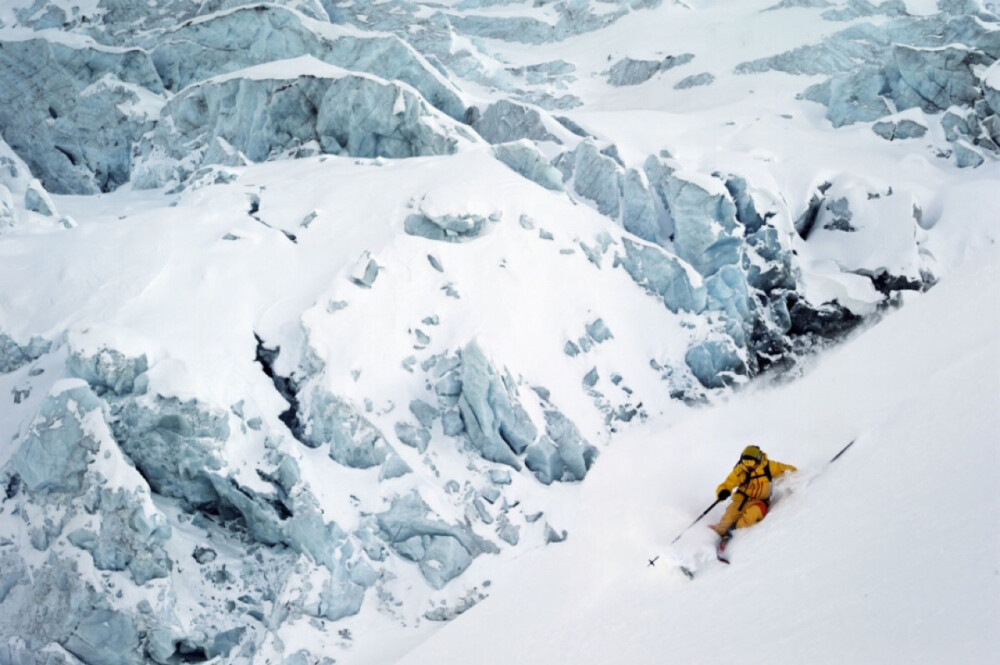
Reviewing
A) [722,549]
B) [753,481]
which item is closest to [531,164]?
[753,481]

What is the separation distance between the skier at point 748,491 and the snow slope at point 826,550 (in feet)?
0.66

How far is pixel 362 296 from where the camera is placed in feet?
45.1

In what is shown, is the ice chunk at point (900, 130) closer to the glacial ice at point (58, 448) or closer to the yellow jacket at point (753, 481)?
the yellow jacket at point (753, 481)

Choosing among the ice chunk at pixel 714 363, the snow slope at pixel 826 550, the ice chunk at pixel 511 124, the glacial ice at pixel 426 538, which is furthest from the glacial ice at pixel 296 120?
the snow slope at pixel 826 550

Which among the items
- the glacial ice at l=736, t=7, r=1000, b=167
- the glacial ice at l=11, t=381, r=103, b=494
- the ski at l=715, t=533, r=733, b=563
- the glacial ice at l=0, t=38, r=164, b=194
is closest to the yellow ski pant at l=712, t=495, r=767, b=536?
the ski at l=715, t=533, r=733, b=563

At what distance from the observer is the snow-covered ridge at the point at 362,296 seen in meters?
10.9

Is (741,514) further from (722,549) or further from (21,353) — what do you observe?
(21,353)

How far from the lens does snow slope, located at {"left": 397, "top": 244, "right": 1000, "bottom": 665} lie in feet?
14.8

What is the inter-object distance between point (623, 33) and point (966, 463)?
120ft

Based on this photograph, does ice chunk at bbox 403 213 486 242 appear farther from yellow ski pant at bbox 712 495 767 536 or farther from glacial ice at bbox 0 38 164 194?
glacial ice at bbox 0 38 164 194

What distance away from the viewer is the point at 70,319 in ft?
43.2

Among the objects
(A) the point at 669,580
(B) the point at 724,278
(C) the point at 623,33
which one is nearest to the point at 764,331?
(B) the point at 724,278

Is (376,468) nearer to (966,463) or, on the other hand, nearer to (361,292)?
(361,292)

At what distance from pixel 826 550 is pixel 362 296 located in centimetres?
989
